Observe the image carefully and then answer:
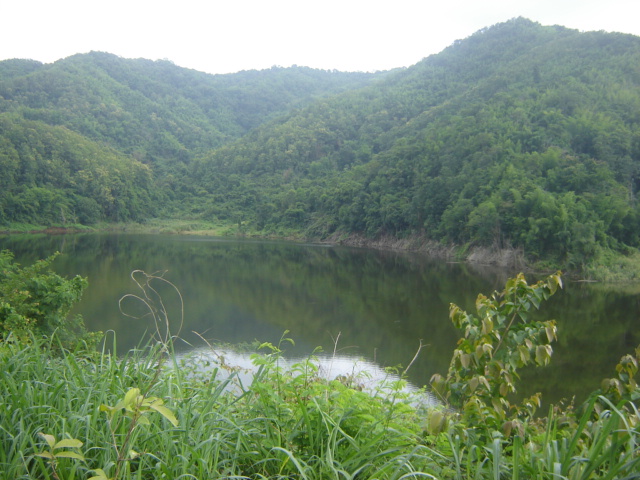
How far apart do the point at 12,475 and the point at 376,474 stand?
1761mm

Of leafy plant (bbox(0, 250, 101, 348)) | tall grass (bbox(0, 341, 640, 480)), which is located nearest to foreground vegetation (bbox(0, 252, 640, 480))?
tall grass (bbox(0, 341, 640, 480))

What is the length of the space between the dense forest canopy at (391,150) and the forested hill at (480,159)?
7.0 inches

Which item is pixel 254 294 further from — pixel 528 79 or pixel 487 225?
pixel 528 79

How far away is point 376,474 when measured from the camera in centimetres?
238

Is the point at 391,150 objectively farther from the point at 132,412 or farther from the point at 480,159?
the point at 132,412

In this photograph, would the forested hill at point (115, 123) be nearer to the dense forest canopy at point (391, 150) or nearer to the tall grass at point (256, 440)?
the dense forest canopy at point (391, 150)

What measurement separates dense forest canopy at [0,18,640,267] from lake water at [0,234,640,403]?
8362 mm

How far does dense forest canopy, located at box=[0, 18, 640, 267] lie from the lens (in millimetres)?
34531

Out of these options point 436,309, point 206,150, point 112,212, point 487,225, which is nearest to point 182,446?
point 436,309

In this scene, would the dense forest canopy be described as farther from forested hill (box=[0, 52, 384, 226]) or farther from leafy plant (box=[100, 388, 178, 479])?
leafy plant (box=[100, 388, 178, 479])

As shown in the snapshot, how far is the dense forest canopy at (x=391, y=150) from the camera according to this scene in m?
34.5

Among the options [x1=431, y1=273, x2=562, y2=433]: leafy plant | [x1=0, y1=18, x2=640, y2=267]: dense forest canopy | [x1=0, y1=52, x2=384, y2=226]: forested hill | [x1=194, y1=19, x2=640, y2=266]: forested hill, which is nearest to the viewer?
[x1=431, y1=273, x2=562, y2=433]: leafy plant

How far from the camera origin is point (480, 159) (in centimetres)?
4116

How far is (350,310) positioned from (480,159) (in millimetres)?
28114
